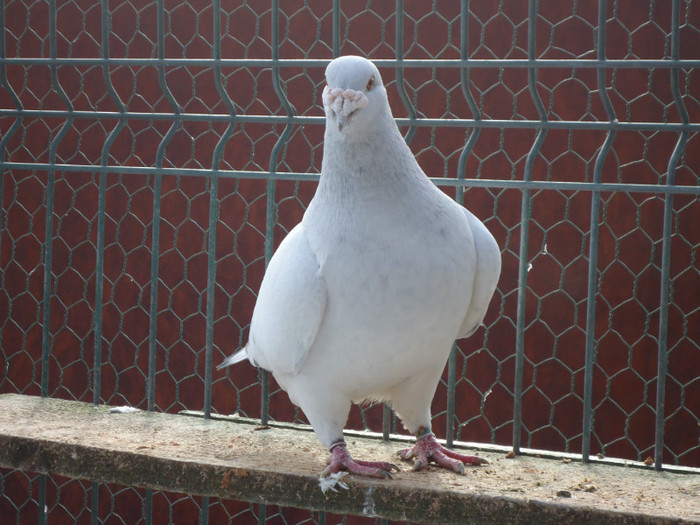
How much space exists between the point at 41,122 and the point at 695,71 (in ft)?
10.1

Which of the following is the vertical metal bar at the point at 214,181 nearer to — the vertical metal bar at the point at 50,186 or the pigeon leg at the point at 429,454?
the vertical metal bar at the point at 50,186

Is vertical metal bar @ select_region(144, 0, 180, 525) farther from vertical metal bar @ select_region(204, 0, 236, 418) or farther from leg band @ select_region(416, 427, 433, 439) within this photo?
leg band @ select_region(416, 427, 433, 439)

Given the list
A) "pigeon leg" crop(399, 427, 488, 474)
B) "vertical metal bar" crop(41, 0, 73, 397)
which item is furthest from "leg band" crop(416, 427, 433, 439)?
"vertical metal bar" crop(41, 0, 73, 397)

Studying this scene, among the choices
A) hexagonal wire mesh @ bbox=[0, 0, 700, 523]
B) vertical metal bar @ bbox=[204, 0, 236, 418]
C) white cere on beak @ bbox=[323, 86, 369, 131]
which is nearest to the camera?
white cere on beak @ bbox=[323, 86, 369, 131]

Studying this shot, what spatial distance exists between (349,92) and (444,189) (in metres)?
2.02

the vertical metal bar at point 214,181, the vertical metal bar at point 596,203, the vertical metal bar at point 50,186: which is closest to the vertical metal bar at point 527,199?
the vertical metal bar at point 596,203

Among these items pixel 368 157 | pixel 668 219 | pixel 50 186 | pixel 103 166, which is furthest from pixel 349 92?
pixel 50 186

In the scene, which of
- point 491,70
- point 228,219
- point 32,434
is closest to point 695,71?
point 491,70

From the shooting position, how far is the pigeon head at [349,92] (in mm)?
1687

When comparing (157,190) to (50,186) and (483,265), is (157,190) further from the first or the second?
(483,265)

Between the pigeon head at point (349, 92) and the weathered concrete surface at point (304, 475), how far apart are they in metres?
0.80

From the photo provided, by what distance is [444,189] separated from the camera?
3662 millimetres

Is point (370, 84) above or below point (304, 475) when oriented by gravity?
above

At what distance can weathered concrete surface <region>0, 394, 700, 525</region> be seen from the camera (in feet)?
6.16
